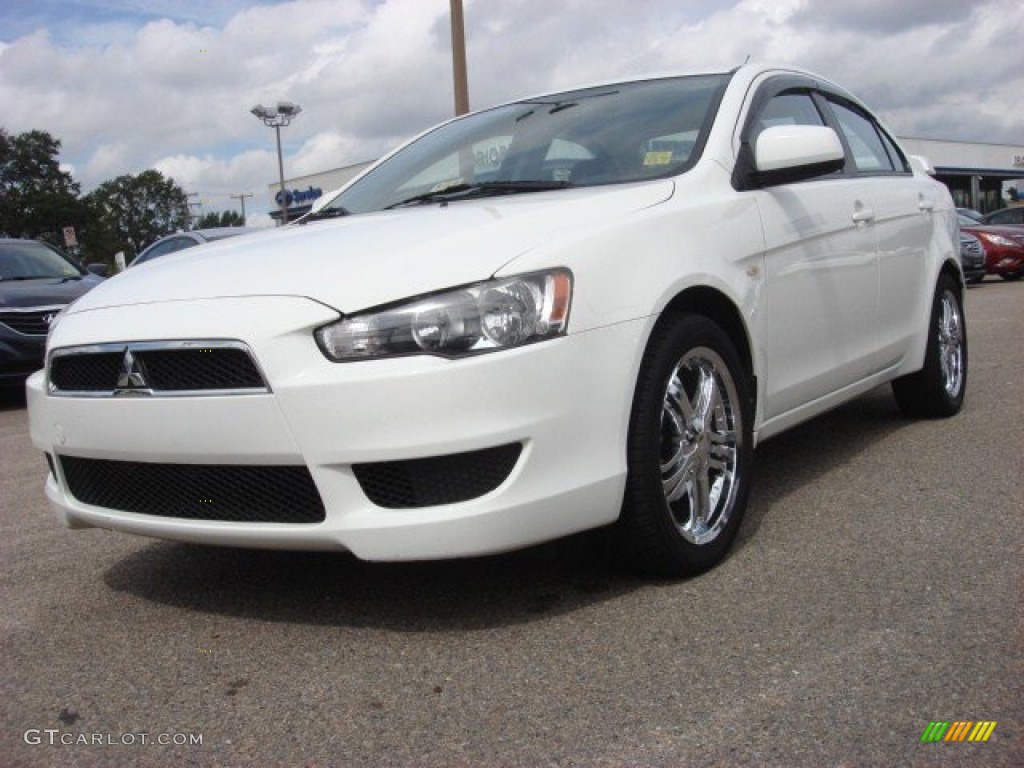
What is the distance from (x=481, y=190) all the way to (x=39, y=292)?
21.0 ft

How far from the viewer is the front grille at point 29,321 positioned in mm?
8359

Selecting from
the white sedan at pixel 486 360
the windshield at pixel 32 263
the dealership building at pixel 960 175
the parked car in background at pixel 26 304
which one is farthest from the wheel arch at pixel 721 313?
the dealership building at pixel 960 175

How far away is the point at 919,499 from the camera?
3.73 metres

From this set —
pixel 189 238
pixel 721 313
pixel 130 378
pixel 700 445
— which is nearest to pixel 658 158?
pixel 721 313

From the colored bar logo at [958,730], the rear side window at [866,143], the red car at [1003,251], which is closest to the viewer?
the colored bar logo at [958,730]

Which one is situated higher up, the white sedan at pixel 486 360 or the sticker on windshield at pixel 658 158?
the sticker on windshield at pixel 658 158

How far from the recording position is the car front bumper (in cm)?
245

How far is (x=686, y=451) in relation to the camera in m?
3.03

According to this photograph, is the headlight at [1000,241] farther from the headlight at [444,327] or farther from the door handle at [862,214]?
the headlight at [444,327]

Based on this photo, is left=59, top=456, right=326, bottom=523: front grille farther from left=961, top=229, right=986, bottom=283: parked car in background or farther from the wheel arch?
left=961, top=229, right=986, bottom=283: parked car in background

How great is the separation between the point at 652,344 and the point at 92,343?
1.53m

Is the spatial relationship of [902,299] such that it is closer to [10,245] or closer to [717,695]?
[717,695]

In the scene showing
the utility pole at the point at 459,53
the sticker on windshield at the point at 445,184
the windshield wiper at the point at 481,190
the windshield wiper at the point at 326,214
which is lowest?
the windshield wiper at the point at 326,214

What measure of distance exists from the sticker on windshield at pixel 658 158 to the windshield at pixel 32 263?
299 inches
